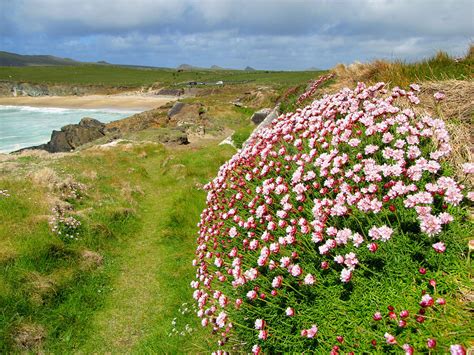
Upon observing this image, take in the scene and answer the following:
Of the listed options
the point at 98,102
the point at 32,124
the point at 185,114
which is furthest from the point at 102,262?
the point at 98,102

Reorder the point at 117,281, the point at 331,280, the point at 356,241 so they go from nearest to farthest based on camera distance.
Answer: the point at 356,241 < the point at 331,280 < the point at 117,281

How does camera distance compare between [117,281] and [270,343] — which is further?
[117,281]

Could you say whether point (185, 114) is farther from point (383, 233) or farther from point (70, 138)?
point (383, 233)

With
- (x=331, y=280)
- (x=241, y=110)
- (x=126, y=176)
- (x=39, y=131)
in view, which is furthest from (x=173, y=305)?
(x=39, y=131)

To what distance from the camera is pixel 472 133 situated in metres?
6.40

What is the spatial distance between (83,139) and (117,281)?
3135 cm

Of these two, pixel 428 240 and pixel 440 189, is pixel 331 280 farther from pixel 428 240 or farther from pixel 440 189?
pixel 440 189

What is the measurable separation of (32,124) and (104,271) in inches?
2838

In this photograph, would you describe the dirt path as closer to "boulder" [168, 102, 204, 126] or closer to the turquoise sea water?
"boulder" [168, 102, 204, 126]

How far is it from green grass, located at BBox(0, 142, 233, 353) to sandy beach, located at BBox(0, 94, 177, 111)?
250 feet

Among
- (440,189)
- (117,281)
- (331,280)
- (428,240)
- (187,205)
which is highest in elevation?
(440,189)

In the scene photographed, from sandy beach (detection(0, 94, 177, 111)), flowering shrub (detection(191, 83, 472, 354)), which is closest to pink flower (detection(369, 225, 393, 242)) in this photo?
flowering shrub (detection(191, 83, 472, 354))

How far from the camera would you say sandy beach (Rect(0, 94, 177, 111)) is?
9244cm

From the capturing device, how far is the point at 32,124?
70.2 meters
